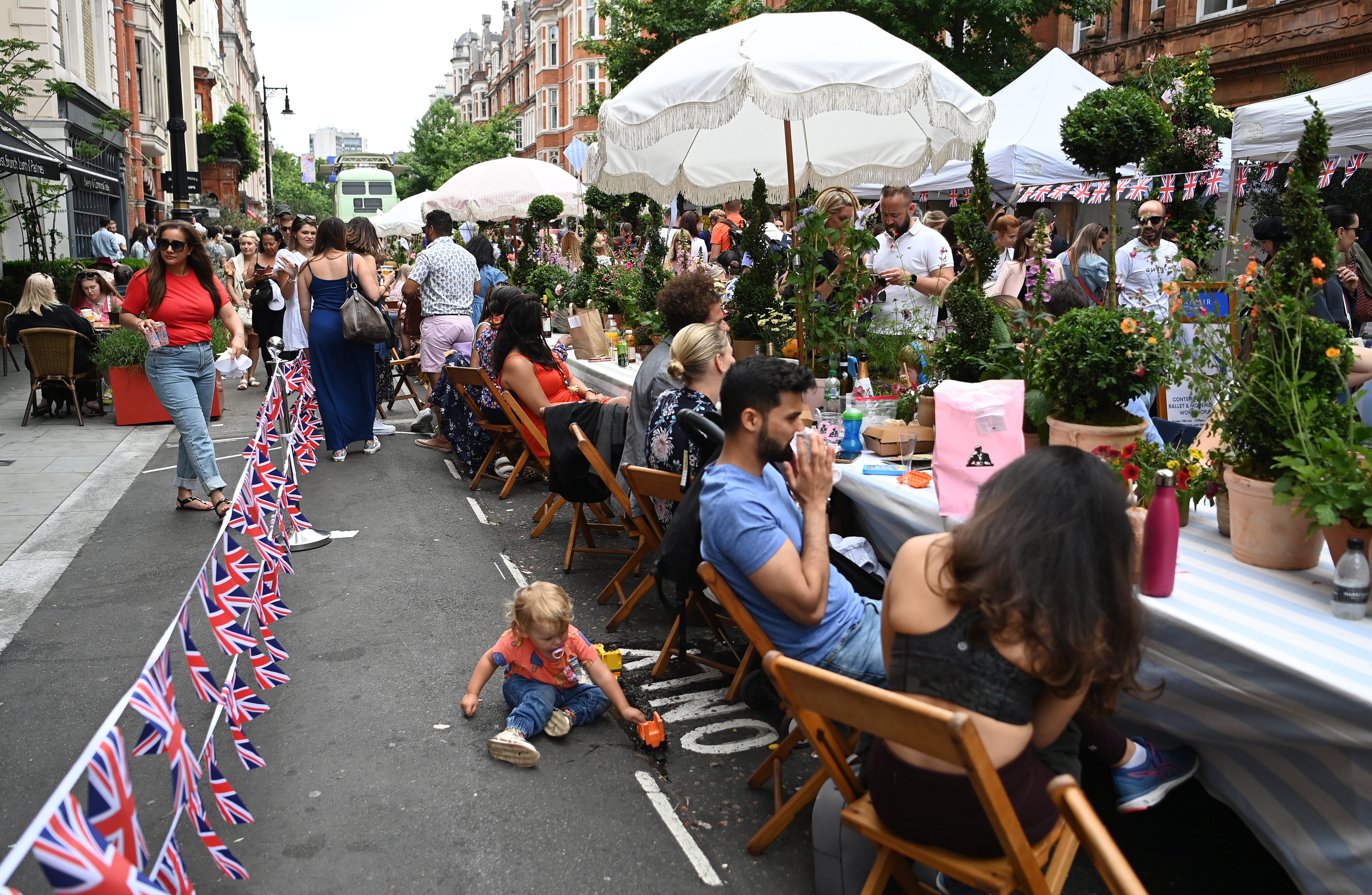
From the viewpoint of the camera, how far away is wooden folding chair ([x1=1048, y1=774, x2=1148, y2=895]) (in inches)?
67.2

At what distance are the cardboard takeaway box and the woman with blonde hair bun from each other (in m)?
0.72

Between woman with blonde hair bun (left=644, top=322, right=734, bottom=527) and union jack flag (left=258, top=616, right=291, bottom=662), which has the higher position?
woman with blonde hair bun (left=644, top=322, right=734, bottom=527)

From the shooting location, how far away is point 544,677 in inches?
155

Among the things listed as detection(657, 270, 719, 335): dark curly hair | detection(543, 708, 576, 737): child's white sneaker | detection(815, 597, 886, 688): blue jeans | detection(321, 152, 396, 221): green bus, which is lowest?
detection(543, 708, 576, 737): child's white sneaker

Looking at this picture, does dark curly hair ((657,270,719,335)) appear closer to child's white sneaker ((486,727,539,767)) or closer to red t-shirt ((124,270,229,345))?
child's white sneaker ((486,727,539,767))

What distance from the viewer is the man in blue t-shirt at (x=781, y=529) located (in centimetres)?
300

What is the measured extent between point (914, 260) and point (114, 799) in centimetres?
619

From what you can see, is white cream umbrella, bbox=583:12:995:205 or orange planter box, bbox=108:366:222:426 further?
orange planter box, bbox=108:366:222:426

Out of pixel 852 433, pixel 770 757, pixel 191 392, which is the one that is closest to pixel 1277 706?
pixel 770 757

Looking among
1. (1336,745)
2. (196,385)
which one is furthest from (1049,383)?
(196,385)

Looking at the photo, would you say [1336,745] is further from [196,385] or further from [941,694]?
[196,385]

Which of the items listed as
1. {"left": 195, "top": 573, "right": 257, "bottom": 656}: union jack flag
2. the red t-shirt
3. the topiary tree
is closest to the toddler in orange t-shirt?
{"left": 195, "top": 573, "right": 257, "bottom": 656}: union jack flag

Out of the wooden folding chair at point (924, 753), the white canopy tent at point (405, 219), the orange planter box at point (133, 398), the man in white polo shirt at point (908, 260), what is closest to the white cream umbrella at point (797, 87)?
the man in white polo shirt at point (908, 260)

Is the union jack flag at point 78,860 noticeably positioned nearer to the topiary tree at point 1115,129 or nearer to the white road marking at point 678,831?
the white road marking at point 678,831
